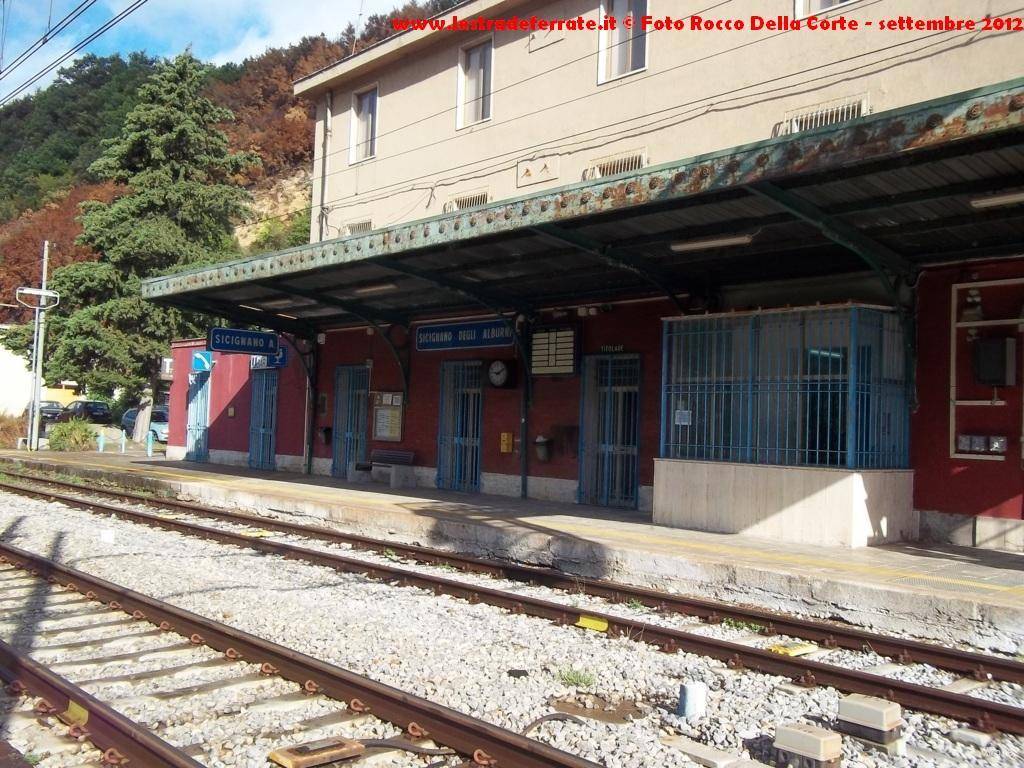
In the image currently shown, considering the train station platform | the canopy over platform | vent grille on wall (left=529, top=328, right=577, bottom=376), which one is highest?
the canopy over platform

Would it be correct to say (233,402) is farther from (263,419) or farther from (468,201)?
(468,201)

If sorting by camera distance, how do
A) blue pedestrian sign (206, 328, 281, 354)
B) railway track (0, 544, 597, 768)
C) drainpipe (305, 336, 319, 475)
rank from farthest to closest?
drainpipe (305, 336, 319, 475) → blue pedestrian sign (206, 328, 281, 354) → railway track (0, 544, 597, 768)

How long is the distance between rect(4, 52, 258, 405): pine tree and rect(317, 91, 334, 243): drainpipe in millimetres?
11468

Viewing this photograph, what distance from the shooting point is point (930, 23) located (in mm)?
13469

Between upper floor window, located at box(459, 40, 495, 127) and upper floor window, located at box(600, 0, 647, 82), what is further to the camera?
upper floor window, located at box(459, 40, 495, 127)

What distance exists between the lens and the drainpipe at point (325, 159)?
24.2 m

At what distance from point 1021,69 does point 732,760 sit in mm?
11538

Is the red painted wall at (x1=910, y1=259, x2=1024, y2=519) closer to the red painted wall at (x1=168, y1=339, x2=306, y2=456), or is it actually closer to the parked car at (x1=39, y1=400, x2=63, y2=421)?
the red painted wall at (x1=168, y1=339, x2=306, y2=456)

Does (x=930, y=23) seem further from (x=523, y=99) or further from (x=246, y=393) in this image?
(x=246, y=393)

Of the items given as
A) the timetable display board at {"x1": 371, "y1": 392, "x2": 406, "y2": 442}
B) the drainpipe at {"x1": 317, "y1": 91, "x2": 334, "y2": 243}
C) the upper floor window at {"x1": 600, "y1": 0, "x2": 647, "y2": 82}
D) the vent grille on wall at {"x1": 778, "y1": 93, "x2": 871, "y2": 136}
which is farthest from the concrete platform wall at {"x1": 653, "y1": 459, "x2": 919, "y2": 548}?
the drainpipe at {"x1": 317, "y1": 91, "x2": 334, "y2": 243}

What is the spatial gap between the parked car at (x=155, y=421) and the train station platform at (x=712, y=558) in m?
22.1

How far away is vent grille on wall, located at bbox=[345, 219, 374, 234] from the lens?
76.0 feet

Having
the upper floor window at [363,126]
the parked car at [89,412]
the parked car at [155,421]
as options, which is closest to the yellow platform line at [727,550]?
the upper floor window at [363,126]

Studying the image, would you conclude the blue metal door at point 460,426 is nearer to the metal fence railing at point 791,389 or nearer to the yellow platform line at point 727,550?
the yellow platform line at point 727,550
